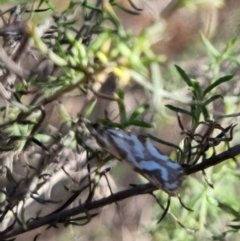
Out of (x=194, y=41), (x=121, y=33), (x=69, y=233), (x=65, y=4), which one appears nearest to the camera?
(x=121, y=33)

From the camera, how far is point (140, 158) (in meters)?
0.44

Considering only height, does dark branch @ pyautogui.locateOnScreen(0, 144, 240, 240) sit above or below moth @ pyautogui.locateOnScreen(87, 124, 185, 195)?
below

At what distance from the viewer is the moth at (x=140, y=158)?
1.40 ft

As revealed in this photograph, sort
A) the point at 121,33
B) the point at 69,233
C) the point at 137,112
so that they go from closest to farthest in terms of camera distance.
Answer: the point at 121,33 → the point at 137,112 → the point at 69,233

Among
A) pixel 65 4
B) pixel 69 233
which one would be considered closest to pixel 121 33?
pixel 65 4

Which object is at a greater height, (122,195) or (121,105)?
(121,105)

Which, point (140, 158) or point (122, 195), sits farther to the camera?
point (122, 195)

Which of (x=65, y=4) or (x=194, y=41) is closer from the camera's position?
(x=65, y=4)

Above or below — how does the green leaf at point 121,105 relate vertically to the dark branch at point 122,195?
above

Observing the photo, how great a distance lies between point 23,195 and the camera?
Answer: 0.60 meters

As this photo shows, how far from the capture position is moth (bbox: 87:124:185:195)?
1.40 feet

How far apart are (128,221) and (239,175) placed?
667mm

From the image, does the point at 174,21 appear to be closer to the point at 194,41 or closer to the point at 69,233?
the point at 194,41

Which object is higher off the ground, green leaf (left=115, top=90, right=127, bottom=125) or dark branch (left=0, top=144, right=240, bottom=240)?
green leaf (left=115, top=90, right=127, bottom=125)
